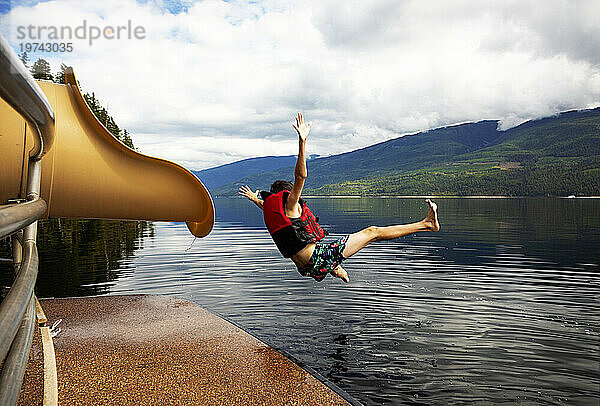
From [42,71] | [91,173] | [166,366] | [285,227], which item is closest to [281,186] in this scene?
[285,227]

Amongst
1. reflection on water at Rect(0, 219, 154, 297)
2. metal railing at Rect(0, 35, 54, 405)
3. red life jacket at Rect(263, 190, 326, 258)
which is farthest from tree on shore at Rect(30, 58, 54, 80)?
metal railing at Rect(0, 35, 54, 405)

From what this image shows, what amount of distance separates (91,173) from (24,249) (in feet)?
14.7

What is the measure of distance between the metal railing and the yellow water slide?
10.9 feet

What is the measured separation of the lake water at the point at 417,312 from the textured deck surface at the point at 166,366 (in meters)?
1.27

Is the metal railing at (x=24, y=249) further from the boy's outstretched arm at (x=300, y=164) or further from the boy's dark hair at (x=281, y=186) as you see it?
the boy's dark hair at (x=281, y=186)

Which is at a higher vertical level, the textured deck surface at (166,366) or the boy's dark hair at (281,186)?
the boy's dark hair at (281,186)

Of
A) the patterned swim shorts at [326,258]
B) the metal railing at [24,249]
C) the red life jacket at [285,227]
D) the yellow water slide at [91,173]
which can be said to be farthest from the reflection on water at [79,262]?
the metal railing at [24,249]

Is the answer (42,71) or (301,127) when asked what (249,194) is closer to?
(301,127)

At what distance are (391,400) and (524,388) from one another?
2.19 meters

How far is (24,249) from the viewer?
6.31ft

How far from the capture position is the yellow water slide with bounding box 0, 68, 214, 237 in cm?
487

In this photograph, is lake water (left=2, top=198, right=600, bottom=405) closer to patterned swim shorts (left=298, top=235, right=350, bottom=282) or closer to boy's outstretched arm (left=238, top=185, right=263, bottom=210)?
patterned swim shorts (left=298, top=235, right=350, bottom=282)

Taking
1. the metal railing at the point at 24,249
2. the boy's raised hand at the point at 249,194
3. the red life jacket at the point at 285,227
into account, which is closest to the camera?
the metal railing at the point at 24,249

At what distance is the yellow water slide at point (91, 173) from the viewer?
4.87 metres
